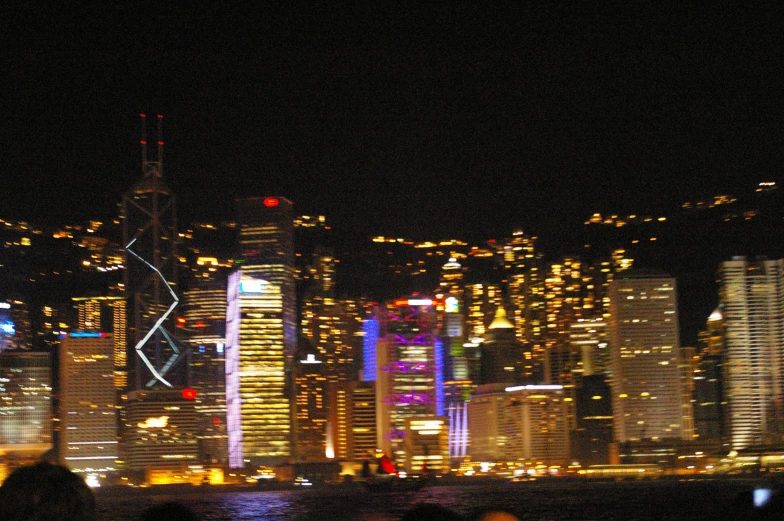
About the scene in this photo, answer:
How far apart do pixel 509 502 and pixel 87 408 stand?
59.2 metres

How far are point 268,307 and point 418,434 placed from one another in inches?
1063

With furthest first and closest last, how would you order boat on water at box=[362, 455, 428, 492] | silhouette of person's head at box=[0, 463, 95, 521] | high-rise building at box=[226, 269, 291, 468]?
high-rise building at box=[226, 269, 291, 468] → boat on water at box=[362, 455, 428, 492] → silhouette of person's head at box=[0, 463, 95, 521]

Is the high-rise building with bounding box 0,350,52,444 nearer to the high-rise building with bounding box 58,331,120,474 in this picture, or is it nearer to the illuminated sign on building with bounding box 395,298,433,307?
the high-rise building with bounding box 58,331,120,474

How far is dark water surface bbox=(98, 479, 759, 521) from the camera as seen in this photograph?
67.3 meters

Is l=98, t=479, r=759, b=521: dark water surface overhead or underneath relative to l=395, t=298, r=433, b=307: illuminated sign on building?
underneath

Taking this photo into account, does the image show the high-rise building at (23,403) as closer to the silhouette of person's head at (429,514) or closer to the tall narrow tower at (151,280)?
the tall narrow tower at (151,280)

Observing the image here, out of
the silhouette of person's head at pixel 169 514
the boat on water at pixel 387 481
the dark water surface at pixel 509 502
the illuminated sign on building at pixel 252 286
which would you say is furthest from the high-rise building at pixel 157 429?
the silhouette of person's head at pixel 169 514

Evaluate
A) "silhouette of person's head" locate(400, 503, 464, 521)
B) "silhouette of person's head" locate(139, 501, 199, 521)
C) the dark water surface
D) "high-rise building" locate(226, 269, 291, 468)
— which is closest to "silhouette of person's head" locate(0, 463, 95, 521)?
"silhouette of person's head" locate(139, 501, 199, 521)

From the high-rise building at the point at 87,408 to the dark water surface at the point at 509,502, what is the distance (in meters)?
9.83

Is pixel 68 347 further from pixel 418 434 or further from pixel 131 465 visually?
pixel 418 434

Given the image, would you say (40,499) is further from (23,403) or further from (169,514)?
(23,403)

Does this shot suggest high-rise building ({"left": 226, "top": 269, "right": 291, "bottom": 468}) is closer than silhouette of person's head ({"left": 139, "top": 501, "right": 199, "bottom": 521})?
No

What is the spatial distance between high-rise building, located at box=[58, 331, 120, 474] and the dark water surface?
983 centimetres

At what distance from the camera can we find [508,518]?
118 inches
